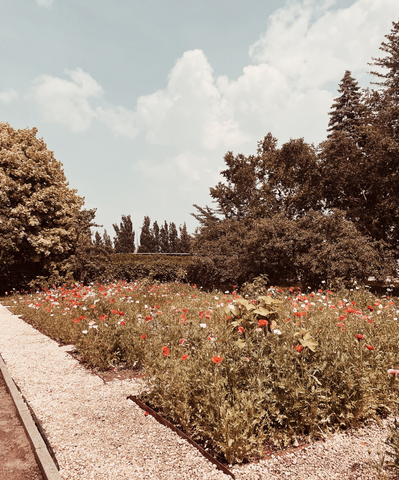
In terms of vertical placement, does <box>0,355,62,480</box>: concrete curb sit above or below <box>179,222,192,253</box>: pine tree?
below

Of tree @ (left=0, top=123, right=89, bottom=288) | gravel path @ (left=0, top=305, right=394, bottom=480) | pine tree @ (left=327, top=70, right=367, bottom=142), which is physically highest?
pine tree @ (left=327, top=70, right=367, bottom=142)

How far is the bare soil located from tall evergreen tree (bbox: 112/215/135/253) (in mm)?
49220

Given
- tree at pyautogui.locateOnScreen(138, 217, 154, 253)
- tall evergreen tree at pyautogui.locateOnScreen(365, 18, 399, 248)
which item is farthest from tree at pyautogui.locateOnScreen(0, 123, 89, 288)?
tree at pyautogui.locateOnScreen(138, 217, 154, 253)

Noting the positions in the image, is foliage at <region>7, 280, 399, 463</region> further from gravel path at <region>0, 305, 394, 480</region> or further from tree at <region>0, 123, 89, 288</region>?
tree at <region>0, 123, 89, 288</region>

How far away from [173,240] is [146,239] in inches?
205

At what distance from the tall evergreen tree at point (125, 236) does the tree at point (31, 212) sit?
34876 mm

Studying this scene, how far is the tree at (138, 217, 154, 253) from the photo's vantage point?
171ft

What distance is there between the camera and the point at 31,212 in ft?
52.6

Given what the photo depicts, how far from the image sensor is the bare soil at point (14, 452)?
2.78 metres

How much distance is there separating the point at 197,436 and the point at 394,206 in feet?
54.0

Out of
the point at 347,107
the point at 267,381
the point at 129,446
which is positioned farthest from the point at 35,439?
the point at 347,107

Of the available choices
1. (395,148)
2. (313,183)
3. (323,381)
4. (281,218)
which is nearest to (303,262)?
(281,218)

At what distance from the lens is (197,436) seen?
10.4 feet

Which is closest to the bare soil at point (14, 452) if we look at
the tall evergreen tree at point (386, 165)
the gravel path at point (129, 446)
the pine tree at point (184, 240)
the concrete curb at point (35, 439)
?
the concrete curb at point (35, 439)
